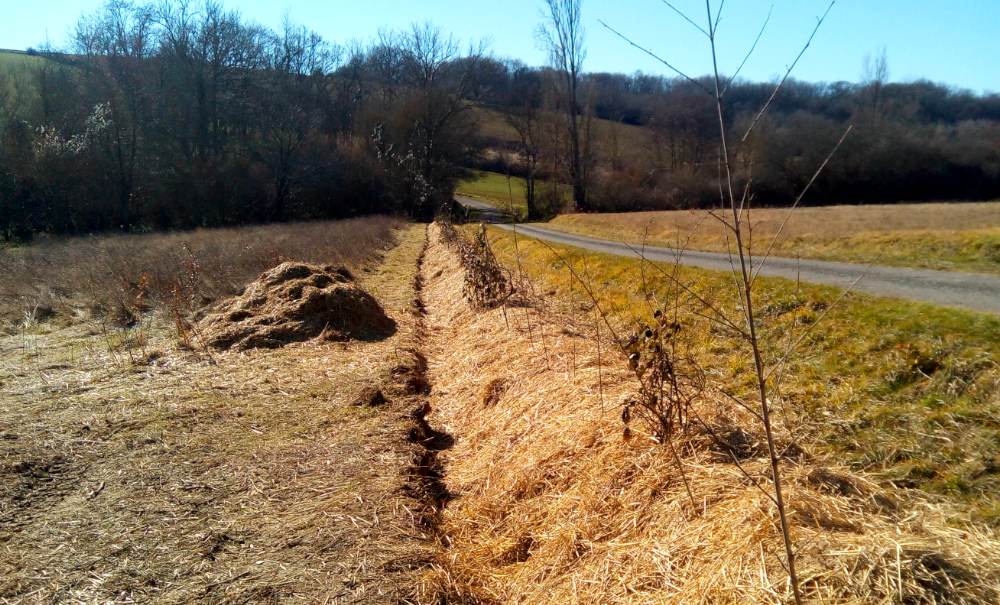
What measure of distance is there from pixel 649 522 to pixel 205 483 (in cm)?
311

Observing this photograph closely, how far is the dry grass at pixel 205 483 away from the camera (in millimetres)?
3355

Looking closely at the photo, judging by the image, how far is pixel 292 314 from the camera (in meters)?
9.23

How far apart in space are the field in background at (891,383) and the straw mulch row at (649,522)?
457mm

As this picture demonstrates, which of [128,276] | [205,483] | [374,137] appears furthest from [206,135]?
[205,483]

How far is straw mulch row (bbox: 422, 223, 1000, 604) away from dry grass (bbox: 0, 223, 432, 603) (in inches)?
21.3

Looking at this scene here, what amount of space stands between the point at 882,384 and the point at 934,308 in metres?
1.85

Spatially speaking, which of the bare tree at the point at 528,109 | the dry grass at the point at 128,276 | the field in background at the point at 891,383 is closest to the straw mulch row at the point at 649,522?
the field in background at the point at 891,383

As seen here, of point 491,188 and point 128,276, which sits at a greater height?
point 491,188

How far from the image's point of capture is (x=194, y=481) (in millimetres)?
4484

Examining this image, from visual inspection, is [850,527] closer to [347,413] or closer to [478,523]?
[478,523]

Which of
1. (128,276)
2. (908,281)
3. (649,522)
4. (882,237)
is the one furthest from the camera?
(882,237)

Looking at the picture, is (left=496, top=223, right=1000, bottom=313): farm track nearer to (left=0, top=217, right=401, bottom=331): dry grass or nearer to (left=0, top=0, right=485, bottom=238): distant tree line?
(left=0, top=217, right=401, bottom=331): dry grass

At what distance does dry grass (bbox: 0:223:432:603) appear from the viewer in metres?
3.36

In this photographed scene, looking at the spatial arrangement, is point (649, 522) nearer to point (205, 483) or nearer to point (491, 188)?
point (205, 483)
